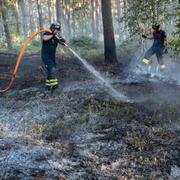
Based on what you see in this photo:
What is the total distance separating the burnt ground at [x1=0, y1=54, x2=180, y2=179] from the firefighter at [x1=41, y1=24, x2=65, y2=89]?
13.7 inches

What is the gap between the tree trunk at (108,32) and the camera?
1336 centimetres

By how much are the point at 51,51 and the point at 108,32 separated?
386 centimetres

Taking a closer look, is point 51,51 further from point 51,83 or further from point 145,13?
point 145,13

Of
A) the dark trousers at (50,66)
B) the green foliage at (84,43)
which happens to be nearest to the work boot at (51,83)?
the dark trousers at (50,66)

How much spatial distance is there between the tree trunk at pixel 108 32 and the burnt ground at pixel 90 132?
2.88m

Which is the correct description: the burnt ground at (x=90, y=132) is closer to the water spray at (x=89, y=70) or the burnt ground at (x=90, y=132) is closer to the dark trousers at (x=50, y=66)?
the water spray at (x=89, y=70)

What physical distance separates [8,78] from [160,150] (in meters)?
8.24

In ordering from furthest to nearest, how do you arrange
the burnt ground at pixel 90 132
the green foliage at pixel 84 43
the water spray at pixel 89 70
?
the green foliage at pixel 84 43, the water spray at pixel 89 70, the burnt ground at pixel 90 132

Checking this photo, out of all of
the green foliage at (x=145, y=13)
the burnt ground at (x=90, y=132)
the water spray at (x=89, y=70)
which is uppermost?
the green foliage at (x=145, y=13)

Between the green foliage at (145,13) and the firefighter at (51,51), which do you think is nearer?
the firefighter at (51,51)

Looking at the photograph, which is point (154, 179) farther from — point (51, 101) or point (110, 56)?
point (110, 56)

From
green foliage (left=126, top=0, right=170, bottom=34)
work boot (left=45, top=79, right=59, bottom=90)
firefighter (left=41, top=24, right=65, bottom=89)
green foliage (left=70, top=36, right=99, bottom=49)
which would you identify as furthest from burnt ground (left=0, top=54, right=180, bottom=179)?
green foliage (left=70, top=36, right=99, bottom=49)

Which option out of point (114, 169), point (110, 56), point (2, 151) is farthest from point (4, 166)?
point (110, 56)

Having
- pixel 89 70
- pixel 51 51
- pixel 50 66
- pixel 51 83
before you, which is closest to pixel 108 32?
pixel 89 70
